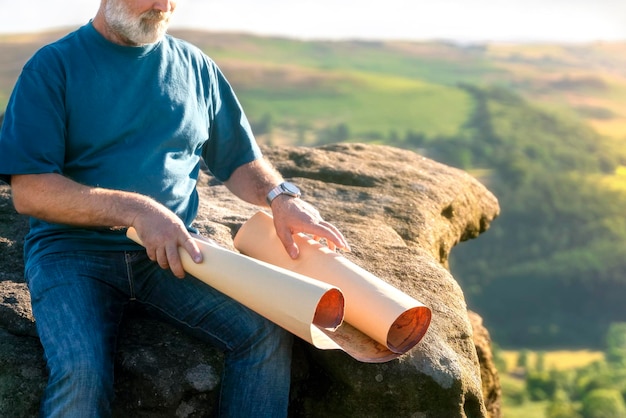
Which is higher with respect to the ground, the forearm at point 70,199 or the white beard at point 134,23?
the white beard at point 134,23

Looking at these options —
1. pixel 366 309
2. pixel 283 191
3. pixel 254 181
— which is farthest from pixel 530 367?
pixel 366 309

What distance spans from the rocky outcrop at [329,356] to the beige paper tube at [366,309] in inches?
5.4

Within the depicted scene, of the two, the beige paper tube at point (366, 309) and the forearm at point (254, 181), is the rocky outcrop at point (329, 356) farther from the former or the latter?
the forearm at point (254, 181)

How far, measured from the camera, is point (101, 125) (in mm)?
4457

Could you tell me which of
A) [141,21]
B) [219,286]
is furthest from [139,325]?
[141,21]

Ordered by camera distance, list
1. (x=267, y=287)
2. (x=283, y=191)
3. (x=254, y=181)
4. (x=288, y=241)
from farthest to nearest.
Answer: (x=254, y=181) < (x=283, y=191) < (x=288, y=241) < (x=267, y=287)

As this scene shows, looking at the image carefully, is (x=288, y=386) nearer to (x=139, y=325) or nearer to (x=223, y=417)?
(x=223, y=417)

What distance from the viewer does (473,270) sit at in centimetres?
8094

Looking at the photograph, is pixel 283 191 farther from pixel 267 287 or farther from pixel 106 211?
pixel 106 211

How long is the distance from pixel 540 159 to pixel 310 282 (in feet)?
333

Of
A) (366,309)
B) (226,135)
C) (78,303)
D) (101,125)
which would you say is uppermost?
(101,125)

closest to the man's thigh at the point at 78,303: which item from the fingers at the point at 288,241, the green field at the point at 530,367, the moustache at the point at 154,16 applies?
the fingers at the point at 288,241

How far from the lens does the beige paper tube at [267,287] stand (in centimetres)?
403

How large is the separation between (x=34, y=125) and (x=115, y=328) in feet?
3.26
